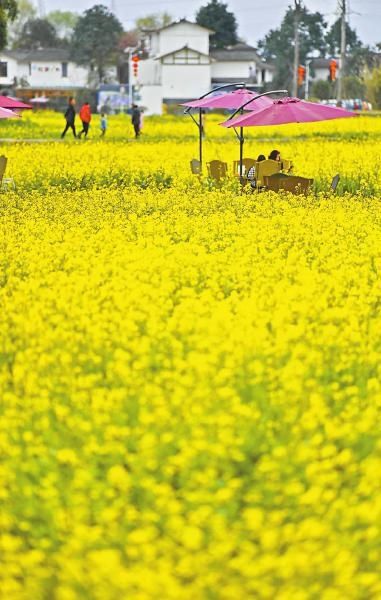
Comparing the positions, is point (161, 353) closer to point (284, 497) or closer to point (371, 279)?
point (284, 497)

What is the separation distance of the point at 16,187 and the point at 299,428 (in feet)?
48.8

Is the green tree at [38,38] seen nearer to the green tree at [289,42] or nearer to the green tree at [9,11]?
the green tree at [289,42]

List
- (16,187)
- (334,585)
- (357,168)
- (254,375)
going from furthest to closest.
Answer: (357,168), (16,187), (254,375), (334,585)

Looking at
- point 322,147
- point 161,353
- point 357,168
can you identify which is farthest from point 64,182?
point 161,353

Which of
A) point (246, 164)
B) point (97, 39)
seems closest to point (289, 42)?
point (97, 39)

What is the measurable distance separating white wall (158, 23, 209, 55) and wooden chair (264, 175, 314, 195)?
230ft

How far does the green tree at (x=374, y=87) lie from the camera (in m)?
76.9

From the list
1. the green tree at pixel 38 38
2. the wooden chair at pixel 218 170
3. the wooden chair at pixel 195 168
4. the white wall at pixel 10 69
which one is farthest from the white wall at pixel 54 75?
the wooden chair at pixel 218 170

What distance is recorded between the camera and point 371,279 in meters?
9.98

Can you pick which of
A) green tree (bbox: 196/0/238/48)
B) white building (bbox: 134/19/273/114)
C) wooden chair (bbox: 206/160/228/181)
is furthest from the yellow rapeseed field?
green tree (bbox: 196/0/238/48)

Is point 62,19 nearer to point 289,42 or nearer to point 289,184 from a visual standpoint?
point 289,42

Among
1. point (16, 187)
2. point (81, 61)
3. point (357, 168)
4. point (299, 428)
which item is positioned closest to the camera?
point (299, 428)

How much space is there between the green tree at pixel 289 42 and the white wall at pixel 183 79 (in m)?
14.7

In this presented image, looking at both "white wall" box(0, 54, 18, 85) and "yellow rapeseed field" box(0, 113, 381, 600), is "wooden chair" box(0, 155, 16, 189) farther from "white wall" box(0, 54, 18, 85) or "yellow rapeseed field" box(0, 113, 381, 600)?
"white wall" box(0, 54, 18, 85)
